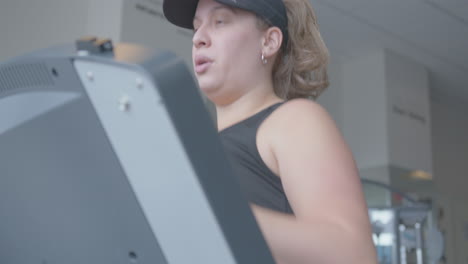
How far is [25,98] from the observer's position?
1.45 feet

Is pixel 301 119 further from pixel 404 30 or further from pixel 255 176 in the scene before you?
pixel 404 30

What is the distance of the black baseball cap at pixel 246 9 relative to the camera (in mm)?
846

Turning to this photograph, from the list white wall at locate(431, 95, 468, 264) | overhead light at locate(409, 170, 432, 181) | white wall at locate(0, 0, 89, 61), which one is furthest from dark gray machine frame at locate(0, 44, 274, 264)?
white wall at locate(431, 95, 468, 264)

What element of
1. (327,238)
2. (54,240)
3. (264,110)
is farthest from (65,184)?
(264,110)

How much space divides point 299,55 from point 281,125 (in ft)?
1.18

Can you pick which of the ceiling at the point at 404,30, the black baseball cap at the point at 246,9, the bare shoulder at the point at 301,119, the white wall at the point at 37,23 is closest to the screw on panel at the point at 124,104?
the bare shoulder at the point at 301,119

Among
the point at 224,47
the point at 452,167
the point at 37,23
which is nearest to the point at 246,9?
the point at 224,47

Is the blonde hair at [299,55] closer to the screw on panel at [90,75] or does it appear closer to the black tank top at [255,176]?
the black tank top at [255,176]

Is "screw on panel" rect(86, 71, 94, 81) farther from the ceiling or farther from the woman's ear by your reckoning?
the ceiling

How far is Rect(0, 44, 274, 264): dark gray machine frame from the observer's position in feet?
1.18

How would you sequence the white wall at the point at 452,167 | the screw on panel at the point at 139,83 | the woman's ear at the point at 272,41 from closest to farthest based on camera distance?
the screw on panel at the point at 139,83 → the woman's ear at the point at 272,41 → the white wall at the point at 452,167

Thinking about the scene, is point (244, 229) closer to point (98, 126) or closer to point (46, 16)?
point (98, 126)

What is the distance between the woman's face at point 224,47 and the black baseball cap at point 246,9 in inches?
0.9

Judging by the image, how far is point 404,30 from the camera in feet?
14.0
